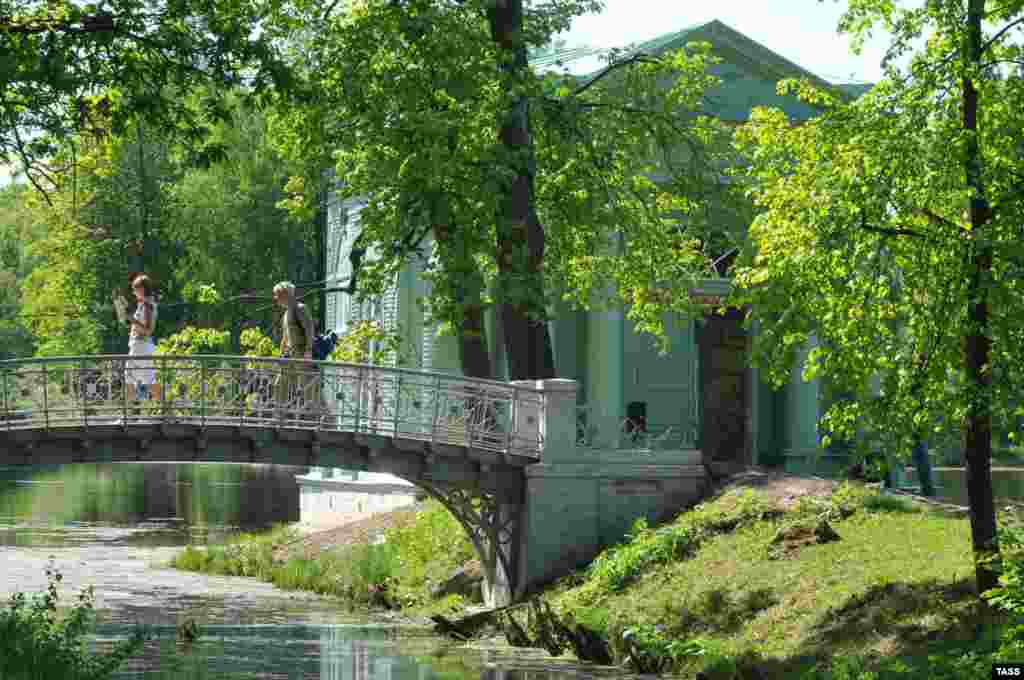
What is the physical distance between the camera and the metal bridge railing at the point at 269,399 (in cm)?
2452

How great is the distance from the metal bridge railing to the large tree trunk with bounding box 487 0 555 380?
1260mm

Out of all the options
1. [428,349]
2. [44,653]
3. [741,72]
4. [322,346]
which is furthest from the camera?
[428,349]

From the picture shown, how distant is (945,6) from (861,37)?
1624 millimetres

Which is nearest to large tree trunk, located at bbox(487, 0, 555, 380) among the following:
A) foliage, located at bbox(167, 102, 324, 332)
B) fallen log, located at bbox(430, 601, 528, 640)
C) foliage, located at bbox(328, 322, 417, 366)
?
foliage, located at bbox(328, 322, 417, 366)

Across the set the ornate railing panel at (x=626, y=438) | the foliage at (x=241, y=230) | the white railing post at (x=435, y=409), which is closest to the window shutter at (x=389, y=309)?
the ornate railing panel at (x=626, y=438)

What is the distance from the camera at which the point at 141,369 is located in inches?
979

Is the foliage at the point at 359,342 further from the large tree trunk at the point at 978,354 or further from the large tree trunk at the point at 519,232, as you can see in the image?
the large tree trunk at the point at 978,354

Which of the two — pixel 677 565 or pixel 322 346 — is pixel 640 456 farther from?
pixel 322 346

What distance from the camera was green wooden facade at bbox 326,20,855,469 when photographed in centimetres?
3475

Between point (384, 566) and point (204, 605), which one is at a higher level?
point (384, 566)

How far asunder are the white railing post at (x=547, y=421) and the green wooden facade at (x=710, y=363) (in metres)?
8.02

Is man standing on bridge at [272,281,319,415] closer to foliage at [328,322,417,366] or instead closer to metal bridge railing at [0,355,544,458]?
metal bridge railing at [0,355,544,458]

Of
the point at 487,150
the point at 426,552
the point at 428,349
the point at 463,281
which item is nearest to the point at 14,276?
the point at 428,349

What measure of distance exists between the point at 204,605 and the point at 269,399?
4328mm
